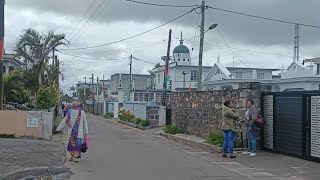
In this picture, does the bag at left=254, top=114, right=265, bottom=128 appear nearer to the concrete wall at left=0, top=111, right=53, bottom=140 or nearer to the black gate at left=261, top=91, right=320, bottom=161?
the black gate at left=261, top=91, right=320, bottom=161

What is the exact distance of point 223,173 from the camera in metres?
11.4

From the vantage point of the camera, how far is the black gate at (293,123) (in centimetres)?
1301

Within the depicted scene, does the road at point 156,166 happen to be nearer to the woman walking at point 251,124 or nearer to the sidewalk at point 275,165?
the sidewalk at point 275,165

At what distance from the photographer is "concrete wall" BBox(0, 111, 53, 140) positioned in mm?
20234

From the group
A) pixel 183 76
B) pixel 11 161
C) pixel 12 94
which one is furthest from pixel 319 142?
pixel 183 76

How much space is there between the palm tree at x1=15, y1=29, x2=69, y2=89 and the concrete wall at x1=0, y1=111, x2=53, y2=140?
45.6 feet

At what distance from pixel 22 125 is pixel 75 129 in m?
8.38

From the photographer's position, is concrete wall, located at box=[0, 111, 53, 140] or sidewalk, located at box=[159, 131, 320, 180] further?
concrete wall, located at box=[0, 111, 53, 140]

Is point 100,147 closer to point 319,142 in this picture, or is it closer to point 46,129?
point 46,129

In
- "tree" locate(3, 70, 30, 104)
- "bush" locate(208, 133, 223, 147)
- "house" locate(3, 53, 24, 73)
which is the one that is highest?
"house" locate(3, 53, 24, 73)

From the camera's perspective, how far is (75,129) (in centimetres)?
1280

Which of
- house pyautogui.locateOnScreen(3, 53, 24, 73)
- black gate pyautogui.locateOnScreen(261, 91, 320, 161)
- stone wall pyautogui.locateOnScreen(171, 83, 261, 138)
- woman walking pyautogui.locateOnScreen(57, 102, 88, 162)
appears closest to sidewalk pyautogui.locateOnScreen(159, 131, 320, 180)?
black gate pyautogui.locateOnScreen(261, 91, 320, 161)

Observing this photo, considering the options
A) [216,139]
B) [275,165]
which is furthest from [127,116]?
[275,165]

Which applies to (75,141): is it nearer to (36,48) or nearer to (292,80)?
(36,48)
